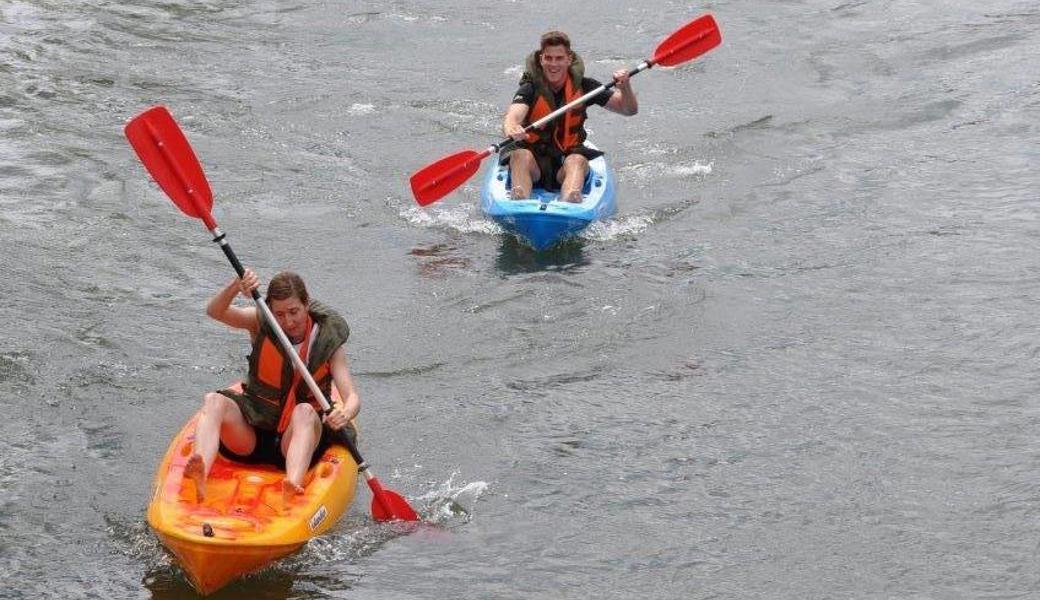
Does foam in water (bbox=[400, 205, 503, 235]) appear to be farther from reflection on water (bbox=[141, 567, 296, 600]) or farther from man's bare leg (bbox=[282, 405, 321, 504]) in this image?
reflection on water (bbox=[141, 567, 296, 600])

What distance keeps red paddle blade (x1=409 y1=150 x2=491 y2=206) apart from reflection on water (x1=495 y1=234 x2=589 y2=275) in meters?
0.53

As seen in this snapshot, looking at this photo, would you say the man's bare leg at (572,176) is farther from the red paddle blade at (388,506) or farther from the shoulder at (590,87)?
the red paddle blade at (388,506)

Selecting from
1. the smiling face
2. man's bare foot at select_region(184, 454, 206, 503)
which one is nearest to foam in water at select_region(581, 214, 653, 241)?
the smiling face

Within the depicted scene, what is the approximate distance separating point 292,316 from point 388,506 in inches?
36.3

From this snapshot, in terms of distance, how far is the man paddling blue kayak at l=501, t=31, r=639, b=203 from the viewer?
10164 mm

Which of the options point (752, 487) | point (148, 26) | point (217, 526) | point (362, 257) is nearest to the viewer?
point (217, 526)

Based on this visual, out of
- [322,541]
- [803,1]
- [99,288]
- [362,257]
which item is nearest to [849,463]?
[322,541]

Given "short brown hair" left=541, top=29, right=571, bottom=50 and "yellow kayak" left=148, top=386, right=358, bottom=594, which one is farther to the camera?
"short brown hair" left=541, top=29, right=571, bottom=50

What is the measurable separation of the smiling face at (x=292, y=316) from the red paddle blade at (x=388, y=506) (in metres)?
0.70

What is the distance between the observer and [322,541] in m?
6.37

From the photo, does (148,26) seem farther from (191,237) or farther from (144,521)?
(144,521)

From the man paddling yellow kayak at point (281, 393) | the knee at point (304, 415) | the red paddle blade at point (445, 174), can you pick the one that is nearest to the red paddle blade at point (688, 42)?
the red paddle blade at point (445, 174)

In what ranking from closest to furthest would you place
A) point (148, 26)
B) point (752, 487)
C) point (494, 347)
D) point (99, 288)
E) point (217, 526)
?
point (217, 526) → point (752, 487) → point (494, 347) → point (99, 288) → point (148, 26)

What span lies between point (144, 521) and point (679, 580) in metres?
2.36
